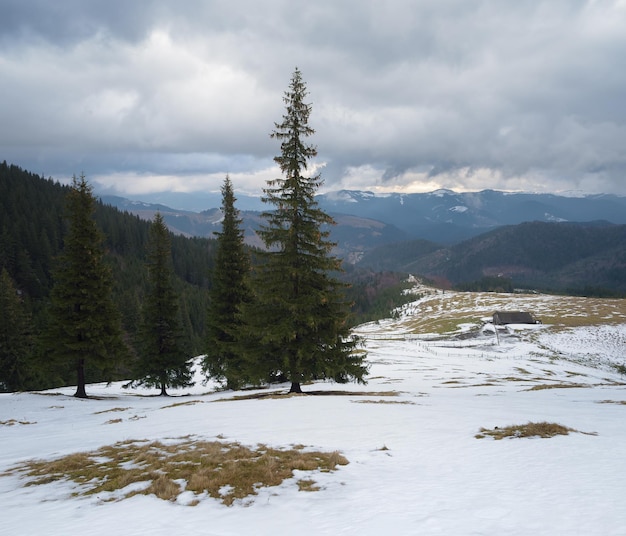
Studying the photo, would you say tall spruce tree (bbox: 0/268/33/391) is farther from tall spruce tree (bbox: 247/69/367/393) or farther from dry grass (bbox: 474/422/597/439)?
dry grass (bbox: 474/422/597/439)

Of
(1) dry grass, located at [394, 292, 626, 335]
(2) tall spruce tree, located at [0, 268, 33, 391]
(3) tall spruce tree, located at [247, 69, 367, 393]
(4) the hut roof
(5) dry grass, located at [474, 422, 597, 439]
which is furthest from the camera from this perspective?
(1) dry grass, located at [394, 292, 626, 335]

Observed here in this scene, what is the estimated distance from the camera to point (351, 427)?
1253 centimetres

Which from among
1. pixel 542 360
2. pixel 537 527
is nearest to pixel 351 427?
pixel 537 527

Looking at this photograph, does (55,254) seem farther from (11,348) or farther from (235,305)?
(235,305)

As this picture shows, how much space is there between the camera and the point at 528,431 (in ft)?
37.6

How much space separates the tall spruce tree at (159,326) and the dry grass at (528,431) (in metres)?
25.8

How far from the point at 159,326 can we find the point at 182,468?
82.2 feet

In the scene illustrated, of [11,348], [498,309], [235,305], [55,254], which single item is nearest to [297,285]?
[235,305]

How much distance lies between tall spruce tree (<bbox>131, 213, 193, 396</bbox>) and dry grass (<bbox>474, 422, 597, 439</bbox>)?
2581 centimetres

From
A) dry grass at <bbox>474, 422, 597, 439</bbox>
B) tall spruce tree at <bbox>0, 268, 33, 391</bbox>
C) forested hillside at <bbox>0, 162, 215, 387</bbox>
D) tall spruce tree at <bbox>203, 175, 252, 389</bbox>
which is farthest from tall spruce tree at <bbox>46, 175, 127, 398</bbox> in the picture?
forested hillside at <bbox>0, 162, 215, 387</bbox>

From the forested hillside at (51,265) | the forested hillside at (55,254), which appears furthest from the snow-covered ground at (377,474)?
the forested hillside at (55,254)

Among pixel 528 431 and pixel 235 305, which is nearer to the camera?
pixel 528 431

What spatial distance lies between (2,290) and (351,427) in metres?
58.6

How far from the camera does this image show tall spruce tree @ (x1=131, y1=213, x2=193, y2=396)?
31.4 metres
